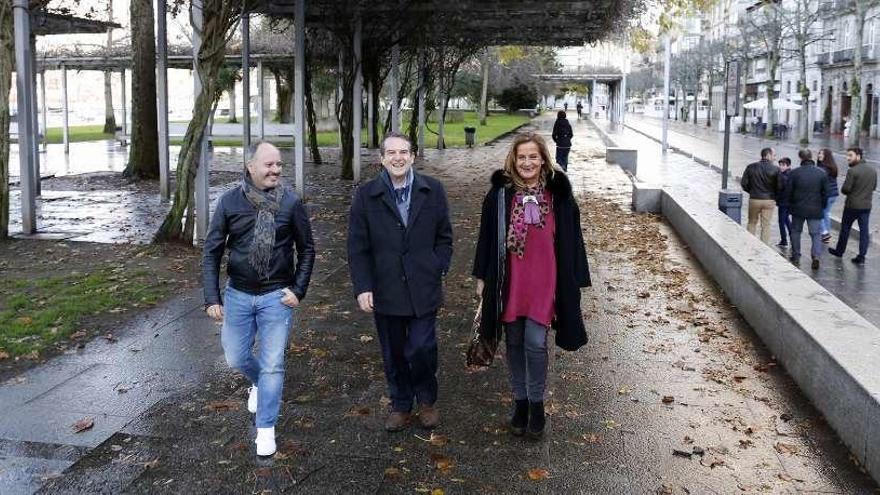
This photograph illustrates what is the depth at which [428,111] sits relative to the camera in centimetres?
3969

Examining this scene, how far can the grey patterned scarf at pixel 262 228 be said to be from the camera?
14.9 feet

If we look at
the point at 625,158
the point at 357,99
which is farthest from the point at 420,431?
the point at 625,158

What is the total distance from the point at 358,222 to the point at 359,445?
1225 millimetres

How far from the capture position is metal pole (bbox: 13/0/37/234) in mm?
11664

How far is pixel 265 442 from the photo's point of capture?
4684 millimetres

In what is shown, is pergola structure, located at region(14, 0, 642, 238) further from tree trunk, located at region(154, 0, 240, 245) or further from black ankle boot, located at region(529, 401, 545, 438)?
black ankle boot, located at region(529, 401, 545, 438)

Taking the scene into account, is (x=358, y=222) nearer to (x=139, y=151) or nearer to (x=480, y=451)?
(x=480, y=451)

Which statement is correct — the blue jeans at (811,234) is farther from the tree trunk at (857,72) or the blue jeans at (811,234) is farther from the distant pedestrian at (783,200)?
the tree trunk at (857,72)

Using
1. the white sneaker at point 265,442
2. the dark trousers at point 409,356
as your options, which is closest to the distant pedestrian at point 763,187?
the dark trousers at point 409,356

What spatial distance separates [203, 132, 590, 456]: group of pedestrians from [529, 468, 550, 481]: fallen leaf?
408mm

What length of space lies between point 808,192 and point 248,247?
10.6 metres

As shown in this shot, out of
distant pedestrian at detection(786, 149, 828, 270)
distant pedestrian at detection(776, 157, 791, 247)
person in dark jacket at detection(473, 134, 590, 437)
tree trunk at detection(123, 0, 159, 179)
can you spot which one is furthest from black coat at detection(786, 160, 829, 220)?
tree trunk at detection(123, 0, 159, 179)

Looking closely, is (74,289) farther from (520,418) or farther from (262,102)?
(262,102)

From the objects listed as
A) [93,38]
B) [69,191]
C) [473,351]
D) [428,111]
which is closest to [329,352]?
[473,351]
